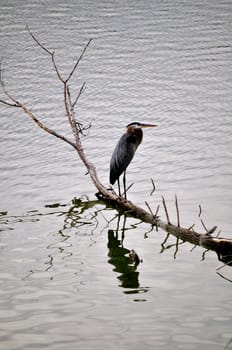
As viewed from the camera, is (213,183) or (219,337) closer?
(219,337)

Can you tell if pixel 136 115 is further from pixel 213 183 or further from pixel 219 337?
pixel 219 337

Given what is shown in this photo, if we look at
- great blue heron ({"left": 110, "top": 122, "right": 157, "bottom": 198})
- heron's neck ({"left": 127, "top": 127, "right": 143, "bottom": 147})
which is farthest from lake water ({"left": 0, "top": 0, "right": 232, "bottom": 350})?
heron's neck ({"left": 127, "top": 127, "right": 143, "bottom": 147})

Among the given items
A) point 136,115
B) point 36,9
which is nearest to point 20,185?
point 136,115

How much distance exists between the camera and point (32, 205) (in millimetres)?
10023

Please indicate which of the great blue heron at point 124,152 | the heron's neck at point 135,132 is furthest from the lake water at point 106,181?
the heron's neck at point 135,132

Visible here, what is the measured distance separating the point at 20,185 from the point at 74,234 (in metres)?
2.06

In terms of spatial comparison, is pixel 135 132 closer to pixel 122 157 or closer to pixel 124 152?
pixel 124 152

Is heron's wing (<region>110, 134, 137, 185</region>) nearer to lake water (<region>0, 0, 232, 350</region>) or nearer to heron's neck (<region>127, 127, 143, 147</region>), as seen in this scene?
heron's neck (<region>127, 127, 143, 147</region>)

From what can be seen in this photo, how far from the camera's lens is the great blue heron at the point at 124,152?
10000 millimetres

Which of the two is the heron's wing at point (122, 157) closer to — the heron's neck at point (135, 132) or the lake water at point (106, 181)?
the heron's neck at point (135, 132)

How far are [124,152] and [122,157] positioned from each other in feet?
0.35

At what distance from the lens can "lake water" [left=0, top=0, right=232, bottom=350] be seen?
682cm

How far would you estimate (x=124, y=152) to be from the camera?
33.2 ft

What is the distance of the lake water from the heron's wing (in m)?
0.49
